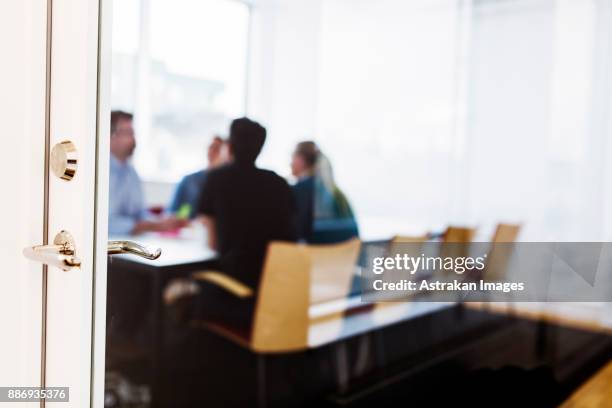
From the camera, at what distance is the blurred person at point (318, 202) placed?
249cm

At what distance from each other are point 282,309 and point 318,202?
1.81 feet

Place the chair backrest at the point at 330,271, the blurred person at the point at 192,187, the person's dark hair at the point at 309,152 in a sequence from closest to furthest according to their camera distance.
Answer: the chair backrest at the point at 330,271 → the person's dark hair at the point at 309,152 → the blurred person at the point at 192,187

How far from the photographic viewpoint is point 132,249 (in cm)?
96

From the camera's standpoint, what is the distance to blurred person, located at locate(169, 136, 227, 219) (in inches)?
104

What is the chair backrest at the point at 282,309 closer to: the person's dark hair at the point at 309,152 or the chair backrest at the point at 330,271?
the chair backrest at the point at 330,271

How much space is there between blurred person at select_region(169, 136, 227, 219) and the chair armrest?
0.31m

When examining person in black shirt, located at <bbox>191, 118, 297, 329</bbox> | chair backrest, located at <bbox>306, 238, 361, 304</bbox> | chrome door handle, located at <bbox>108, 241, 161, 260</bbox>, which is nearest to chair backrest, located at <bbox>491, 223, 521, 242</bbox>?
chrome door handle, located at <bbox>108, 241, 161, 260</bbox>

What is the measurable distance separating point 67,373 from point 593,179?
1.04m

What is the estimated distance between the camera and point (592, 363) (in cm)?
113

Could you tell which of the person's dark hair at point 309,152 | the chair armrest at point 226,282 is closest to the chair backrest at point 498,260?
the person's dark hair at point 309,152

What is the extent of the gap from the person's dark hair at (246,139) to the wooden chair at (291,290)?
0.51 meters

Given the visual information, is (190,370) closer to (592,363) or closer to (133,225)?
(133,225)

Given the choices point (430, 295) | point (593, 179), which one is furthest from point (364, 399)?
point (593, 179)

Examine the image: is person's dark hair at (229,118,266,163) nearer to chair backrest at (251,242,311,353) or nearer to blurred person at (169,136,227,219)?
blurred person at (169,136,227,219)
